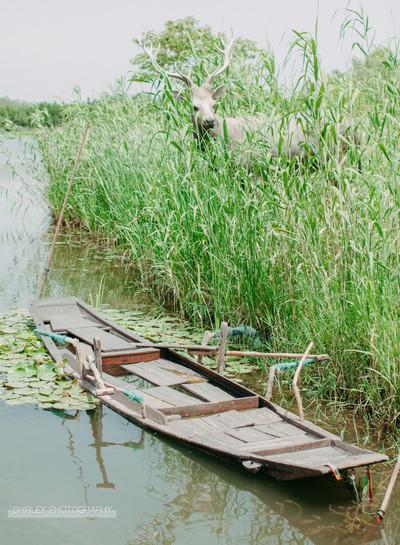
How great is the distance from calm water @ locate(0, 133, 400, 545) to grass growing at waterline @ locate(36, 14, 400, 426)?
98 cm

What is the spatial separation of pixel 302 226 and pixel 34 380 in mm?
2184

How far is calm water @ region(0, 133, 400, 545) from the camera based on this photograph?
3486 millimetres

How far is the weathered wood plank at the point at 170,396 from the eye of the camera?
15.3ft

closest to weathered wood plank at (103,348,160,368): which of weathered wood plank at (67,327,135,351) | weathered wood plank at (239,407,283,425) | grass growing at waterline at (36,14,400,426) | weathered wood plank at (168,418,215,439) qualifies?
weathered wood plank at (67,327,135,351)

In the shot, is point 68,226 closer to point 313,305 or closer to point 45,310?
point 45,310

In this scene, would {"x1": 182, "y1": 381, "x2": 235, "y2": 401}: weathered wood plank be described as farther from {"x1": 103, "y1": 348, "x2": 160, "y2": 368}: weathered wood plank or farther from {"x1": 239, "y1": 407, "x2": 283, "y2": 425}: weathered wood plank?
Result: {"x1": 103, "y1": 348, "x2": 160, "y2": 368}: weathered wood plank

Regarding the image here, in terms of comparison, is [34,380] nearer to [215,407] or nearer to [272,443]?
[215,407]

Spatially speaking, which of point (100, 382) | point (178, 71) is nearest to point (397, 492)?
point (100, 382)

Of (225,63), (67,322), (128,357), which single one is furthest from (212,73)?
(128,357)

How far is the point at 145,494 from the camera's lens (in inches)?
153

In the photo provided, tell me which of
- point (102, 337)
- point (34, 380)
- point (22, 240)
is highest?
point (22, 240)

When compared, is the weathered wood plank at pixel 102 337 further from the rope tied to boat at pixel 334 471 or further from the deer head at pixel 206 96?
the rope tied to boat at pixel 334 471

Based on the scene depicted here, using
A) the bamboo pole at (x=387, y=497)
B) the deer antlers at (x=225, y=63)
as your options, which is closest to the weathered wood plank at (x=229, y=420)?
the bamboo pole at (x=387, y=497)

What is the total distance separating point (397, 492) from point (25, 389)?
2.58 metres
